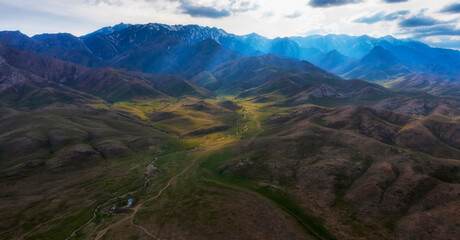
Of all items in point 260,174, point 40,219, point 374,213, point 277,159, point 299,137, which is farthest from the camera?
point 299,137

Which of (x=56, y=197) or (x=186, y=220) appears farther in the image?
(x=56, y=197)

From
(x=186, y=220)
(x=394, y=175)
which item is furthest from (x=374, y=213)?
(x=186, y=220)

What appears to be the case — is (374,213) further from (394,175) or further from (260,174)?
(260,174)

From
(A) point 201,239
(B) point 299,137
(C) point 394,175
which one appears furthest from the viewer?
(B) point 299,137

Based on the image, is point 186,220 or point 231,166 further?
point 231,166

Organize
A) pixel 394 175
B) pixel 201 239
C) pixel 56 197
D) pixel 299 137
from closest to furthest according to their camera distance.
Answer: pixel 201 239, pixel 394 175, pixel 56 197, pixel 299 137

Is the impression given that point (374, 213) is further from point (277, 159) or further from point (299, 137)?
point (299, 137)

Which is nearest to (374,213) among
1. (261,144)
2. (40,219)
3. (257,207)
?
(257,207)

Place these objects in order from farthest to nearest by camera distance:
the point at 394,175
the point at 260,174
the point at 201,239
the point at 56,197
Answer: the point at 260,174, the point at 56,197, the point at 394,175, the point at 201,239

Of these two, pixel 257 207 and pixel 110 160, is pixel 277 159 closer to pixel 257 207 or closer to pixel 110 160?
pixel 257 207
